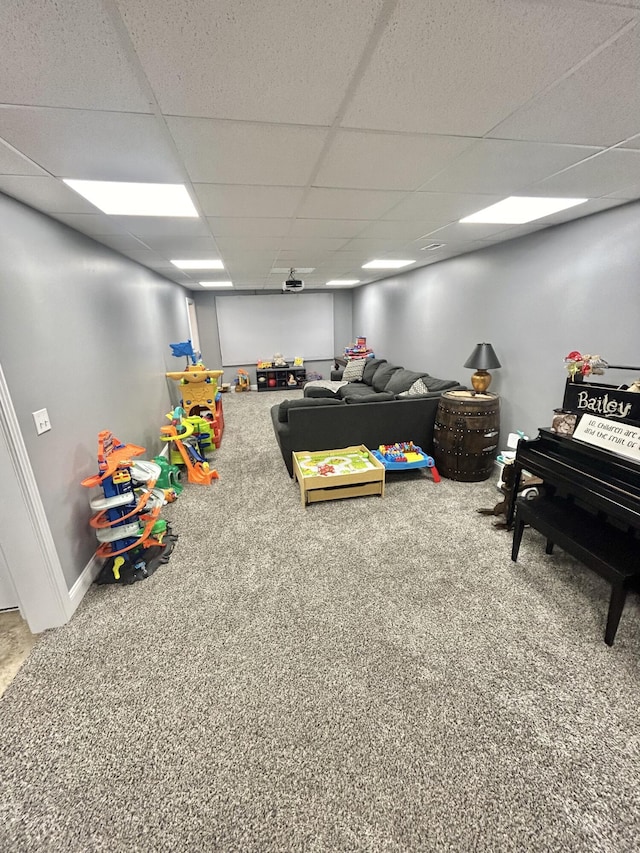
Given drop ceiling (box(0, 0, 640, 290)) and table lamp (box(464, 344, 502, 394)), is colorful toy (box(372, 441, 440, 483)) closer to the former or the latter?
table lamp (box(464, 344, 502, 394))

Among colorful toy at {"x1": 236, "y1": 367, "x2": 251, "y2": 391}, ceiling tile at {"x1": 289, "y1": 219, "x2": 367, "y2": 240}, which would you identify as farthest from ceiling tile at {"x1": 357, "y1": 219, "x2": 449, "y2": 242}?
colorful toy at {"x1": 236, "y1": 367, "x2": 251, "y2": 391}

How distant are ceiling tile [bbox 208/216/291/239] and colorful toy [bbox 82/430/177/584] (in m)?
1.70

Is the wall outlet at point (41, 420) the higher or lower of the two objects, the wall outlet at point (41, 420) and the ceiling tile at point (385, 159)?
the lower

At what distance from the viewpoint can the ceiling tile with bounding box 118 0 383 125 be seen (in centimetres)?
77

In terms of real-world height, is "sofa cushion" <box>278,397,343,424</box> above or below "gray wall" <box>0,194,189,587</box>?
below

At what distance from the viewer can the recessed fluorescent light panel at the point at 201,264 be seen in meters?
3.72

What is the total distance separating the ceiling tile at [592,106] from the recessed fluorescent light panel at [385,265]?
2.99 meters

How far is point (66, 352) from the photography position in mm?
2059

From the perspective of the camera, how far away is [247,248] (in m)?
3.20

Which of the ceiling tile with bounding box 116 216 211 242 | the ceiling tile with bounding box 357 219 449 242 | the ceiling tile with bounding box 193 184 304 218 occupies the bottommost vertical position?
the ceiling tile with bounding box 193 184 304 218

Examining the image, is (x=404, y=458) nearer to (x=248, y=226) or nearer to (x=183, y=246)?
(x=248, y=226)

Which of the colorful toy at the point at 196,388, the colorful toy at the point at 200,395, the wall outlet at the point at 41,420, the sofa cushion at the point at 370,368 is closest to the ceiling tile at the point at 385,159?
the wall outlet at the point at 41,420

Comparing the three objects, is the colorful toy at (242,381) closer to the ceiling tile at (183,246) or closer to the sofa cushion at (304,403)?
the ceiling tile at (183,246)

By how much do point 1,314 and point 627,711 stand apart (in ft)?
10.9
